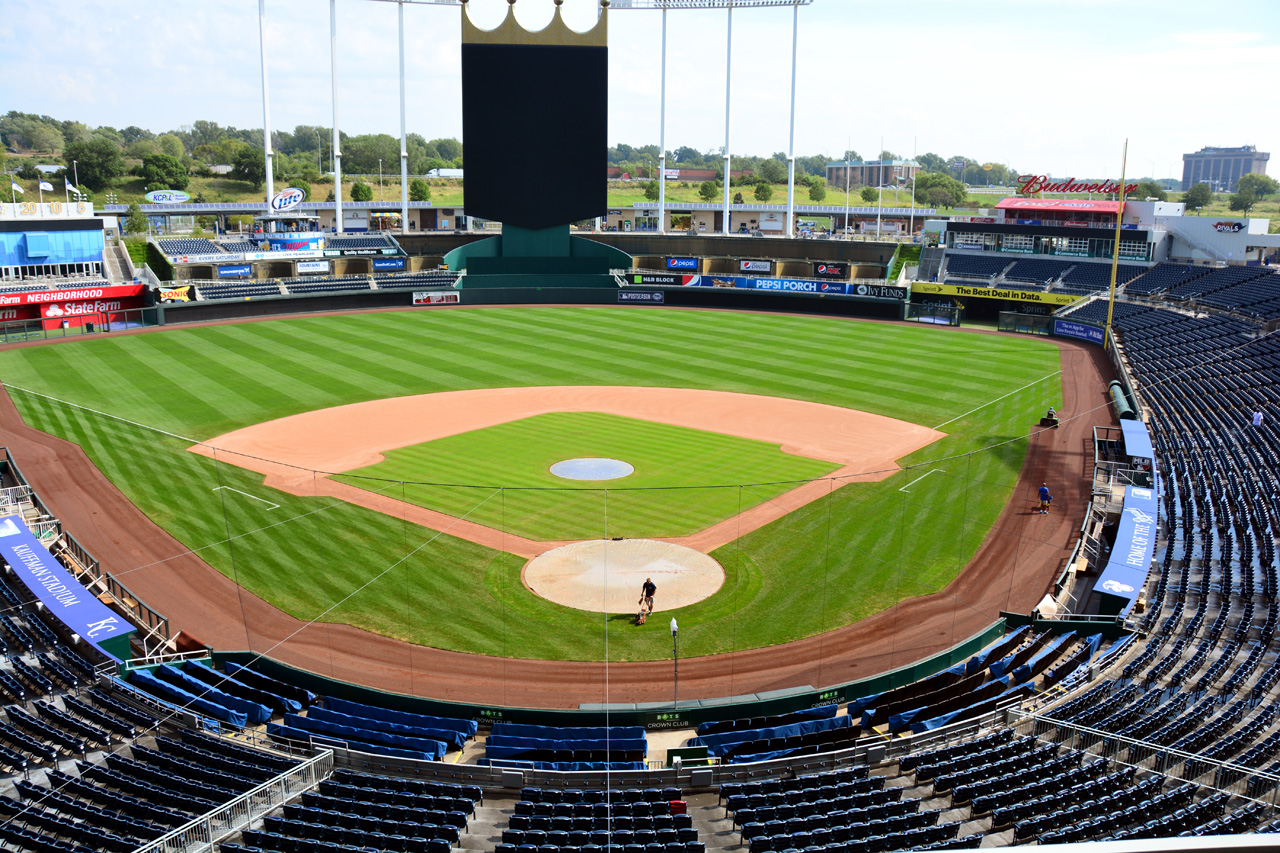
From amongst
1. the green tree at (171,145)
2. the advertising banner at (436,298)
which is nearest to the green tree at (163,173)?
the advertising banner at (436,298)

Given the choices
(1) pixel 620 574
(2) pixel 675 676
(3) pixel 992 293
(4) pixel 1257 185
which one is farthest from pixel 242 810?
(4) pixel 1257 185

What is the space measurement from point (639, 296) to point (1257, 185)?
11340cm

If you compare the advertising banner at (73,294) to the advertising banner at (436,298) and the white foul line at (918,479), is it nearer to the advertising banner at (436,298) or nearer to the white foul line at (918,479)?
the advertising banner at (436,298)

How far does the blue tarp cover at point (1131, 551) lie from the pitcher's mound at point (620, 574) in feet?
31.4

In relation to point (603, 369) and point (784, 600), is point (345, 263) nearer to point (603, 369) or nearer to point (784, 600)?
point (603, 369)

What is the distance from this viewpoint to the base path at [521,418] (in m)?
27.9

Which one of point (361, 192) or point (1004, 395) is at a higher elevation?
point (361, 192)

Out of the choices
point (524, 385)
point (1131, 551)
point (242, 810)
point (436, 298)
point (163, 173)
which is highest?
point (163, 173)

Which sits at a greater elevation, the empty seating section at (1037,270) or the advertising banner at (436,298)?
the empty seating section at (1037,270)

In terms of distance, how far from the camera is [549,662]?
2062 centimetres

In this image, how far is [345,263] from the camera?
80.6m

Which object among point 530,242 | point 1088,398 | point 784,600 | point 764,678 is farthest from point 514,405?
point 530,242

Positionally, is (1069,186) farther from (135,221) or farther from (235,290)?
(135,221)

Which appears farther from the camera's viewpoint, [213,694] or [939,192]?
[939,192]
